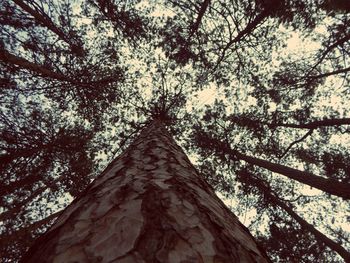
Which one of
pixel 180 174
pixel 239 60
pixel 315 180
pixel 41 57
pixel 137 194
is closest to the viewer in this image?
pixel 137 194

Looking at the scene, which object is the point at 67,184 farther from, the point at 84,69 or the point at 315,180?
the point at 315,180

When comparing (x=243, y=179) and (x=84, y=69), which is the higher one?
(x=84, y=69)

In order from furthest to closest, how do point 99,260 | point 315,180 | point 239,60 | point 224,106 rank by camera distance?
point 224,106
point 239,60
point 315,180
point 99,260

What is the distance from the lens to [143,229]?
0.96 metres

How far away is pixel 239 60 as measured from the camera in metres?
8.34

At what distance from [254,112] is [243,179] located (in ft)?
7.73

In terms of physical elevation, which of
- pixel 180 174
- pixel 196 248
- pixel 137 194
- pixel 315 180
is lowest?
pixel 196 248

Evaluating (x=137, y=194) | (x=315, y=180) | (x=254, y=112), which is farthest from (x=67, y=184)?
(x=137, y=194)

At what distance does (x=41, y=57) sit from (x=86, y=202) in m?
6.96

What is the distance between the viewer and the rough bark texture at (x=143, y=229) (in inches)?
33.6

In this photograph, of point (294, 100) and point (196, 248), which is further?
point (294, 100)

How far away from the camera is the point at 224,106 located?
32.2 ft

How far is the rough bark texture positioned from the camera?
2.80 feet

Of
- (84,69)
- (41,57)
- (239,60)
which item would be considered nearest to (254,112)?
(239,60)
